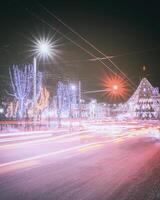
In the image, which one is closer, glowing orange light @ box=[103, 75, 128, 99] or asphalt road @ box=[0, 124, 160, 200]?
asphalt road @ box=[0, 124, 160, 200]

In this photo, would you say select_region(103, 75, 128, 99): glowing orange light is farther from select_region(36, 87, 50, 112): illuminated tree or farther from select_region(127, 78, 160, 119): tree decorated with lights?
select_region(127, 78, 160, 119): tree decorated with lights

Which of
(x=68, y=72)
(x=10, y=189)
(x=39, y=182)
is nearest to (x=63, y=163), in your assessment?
(x=39, y=182)

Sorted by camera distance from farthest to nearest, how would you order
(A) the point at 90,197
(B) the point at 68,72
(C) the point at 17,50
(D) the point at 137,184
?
(B) the point at 68,72, (C) the point at 17,50, (D) the point at 137,184, (A) the point at 90,197

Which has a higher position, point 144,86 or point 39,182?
point 144,86

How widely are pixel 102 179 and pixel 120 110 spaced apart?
554 ft

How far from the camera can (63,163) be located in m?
14.0

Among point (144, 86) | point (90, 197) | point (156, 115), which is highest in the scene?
point (144, 86)

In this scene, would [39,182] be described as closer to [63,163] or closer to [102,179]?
[102,179]

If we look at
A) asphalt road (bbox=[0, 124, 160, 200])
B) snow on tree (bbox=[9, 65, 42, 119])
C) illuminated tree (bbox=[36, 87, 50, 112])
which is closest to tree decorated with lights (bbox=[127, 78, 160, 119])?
illuminated tree (bbox=[36, 87, 50, 112])

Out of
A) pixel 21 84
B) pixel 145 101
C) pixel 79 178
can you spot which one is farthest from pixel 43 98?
pixel 145 101

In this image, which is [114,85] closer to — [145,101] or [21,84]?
[21,84]

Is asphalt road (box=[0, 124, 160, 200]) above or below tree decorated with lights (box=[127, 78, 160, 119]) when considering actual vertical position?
below

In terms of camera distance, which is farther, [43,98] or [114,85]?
[43,98]

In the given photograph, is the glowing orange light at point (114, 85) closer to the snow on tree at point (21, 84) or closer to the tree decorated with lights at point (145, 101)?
the snow on tree at point (21, 84)
